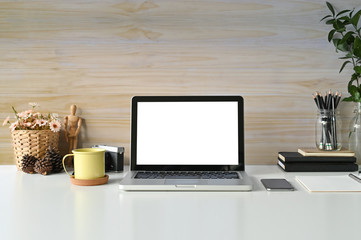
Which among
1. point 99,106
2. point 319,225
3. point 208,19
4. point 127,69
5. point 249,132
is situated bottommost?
point 319,225

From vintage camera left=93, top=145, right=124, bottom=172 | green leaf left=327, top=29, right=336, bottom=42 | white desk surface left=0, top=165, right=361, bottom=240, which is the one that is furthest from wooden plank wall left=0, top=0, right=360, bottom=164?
white desk surface left=0, top=165, right=361, bottom=240

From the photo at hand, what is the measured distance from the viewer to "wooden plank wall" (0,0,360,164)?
4.57ft

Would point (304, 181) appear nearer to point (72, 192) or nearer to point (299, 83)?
point (299, 83)

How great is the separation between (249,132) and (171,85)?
37cm

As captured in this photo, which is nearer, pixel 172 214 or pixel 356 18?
pixel 172 214

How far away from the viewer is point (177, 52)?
4.59 ft

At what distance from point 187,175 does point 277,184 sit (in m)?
0.28

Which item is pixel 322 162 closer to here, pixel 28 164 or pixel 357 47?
pixel 357 47

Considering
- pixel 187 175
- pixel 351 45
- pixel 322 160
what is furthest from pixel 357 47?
pixel 187 175

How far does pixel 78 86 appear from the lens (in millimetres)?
→ 1406

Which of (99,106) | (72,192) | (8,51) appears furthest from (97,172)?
(8,51)

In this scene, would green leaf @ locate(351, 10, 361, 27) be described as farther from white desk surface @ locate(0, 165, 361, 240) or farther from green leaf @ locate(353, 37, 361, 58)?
white desk surface @ locate(0, 165, 361, 240)

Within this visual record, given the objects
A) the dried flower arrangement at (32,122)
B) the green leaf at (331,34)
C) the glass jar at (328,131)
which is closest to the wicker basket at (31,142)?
the dried flower arrangement at (32,122)

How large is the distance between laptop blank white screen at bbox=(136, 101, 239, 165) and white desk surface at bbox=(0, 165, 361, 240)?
0.19m
